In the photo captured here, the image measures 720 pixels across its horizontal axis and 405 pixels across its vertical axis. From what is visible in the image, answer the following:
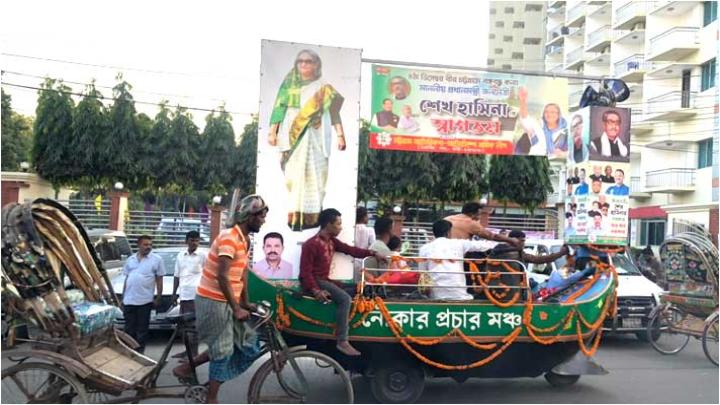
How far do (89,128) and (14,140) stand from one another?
13310 millimetres

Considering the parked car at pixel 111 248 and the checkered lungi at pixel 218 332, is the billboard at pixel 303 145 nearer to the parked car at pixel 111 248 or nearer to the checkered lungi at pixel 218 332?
the checkered lungi at pixel 218 332

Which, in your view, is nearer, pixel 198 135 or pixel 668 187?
pixel 198 135

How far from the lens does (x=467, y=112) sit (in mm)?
7508

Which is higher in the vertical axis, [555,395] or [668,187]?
[668,187]

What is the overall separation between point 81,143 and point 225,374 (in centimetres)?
1551

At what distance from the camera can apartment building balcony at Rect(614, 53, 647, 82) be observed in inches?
1473

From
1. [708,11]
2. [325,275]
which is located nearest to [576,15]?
[708,11]

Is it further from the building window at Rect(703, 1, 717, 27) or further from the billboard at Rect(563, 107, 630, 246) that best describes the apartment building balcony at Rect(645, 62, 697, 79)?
the billboard at Rect(563, 107, 630, 246)

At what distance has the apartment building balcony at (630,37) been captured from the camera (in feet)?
128

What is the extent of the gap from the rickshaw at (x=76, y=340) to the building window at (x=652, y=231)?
32.0 m

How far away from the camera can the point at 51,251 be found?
5043 mm

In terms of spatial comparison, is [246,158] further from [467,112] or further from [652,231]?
[652,231]

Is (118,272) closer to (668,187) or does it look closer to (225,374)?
(225,374)

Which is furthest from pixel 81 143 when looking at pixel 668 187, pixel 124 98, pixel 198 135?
pixel 668 187
